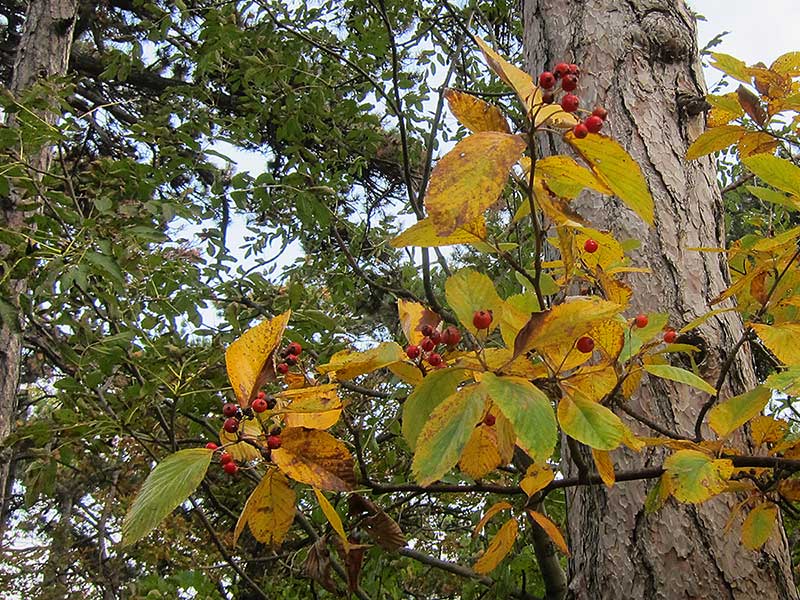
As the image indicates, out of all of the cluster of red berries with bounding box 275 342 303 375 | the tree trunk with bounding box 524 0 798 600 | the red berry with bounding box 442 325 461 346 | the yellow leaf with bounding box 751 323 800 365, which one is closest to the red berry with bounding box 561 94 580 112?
the red berry with bounding box 442 325 461 346

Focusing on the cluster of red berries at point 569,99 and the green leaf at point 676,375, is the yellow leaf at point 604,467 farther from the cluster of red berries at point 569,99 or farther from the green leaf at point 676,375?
the cluster of red berries at point 569,99

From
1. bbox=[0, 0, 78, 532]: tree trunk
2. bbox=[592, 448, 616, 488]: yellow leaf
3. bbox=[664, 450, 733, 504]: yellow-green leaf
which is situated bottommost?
bbox=[664, 450, 733, 504]: yellow-green leaf

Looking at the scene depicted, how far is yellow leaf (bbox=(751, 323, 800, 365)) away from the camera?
0.70m

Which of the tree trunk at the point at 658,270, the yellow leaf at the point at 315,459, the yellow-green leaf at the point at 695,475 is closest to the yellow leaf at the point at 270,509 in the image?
the yellow leaf at the point at 315,459

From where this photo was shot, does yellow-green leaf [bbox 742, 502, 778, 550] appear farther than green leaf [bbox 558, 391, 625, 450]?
Yes

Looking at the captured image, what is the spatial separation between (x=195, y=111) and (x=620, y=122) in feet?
7.24

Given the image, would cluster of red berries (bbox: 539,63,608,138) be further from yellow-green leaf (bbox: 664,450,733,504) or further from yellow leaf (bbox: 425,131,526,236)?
yellow-green leaf (bbox: 664,450,733,504)

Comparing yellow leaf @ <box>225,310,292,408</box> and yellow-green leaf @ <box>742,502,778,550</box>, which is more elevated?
yellow leaf @ <box>225,310,292,408</box>

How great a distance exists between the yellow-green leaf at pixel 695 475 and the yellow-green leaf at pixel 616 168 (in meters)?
0.25

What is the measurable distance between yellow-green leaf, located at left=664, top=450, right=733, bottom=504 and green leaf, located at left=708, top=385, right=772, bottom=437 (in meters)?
0.06

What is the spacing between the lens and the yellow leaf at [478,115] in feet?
1.89

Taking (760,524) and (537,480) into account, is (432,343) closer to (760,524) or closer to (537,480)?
(537,480)

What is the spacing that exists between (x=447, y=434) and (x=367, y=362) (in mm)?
135

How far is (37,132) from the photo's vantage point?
1.64 metres
